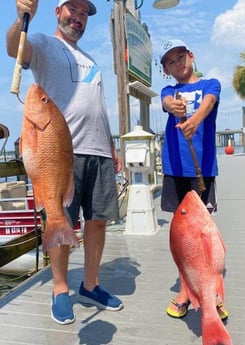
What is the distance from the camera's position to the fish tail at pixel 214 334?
2.19 meters

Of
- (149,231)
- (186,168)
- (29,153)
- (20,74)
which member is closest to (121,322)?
(186,168)

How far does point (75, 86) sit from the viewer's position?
2805 mm

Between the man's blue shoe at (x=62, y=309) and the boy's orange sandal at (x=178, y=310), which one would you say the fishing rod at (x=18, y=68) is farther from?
the boy's orange sandal at (x=178, y=310)

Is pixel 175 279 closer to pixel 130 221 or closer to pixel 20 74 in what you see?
pixel 130 221

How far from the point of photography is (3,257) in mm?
3752

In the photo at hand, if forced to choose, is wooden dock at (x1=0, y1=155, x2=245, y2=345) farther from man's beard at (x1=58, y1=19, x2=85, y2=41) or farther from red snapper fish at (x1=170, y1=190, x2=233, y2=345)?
Answer: man's beard at (x1=58, y1=19, x2=85, y2=41)

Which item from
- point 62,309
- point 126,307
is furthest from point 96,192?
point 126,307

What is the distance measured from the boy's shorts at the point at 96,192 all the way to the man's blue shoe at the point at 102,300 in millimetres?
577

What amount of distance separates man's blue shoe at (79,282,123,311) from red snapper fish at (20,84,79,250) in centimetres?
127

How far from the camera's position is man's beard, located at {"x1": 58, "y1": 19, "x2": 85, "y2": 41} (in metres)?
2.78

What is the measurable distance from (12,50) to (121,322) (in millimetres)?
1854

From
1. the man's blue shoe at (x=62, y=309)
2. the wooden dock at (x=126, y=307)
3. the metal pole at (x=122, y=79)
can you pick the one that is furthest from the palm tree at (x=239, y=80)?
the man's blue shoe at (x=62, y=309)

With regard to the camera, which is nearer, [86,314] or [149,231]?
[86,314]

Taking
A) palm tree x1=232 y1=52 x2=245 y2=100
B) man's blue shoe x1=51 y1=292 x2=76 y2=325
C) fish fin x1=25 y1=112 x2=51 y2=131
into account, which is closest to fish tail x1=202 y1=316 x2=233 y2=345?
man's blue shoe x1=51 y1=292 x2=76 y2=325
